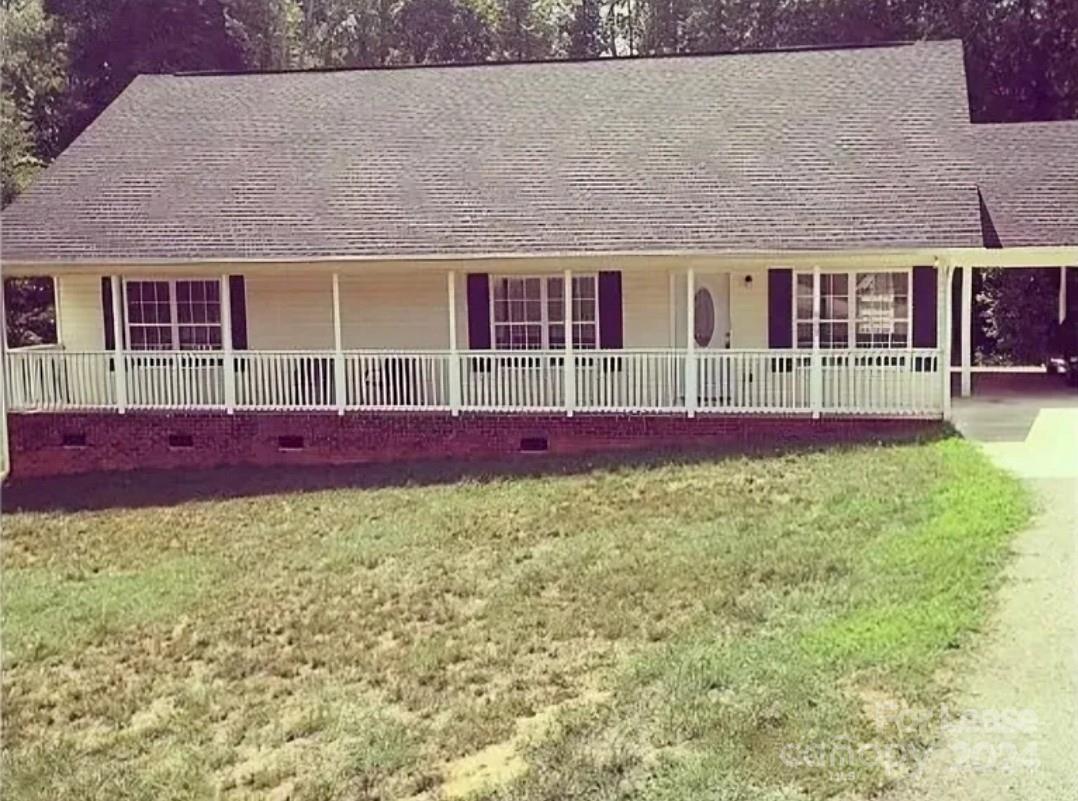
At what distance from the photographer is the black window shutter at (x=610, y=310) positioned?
1706 centimetres

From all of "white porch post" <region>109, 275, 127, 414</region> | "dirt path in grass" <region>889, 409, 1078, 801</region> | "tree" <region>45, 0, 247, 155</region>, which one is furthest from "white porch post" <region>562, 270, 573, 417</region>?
"tree" <region>45, 0, 247, 155</region>

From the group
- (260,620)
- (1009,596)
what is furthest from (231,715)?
(1009,596)

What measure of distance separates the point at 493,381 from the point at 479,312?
1.66 metres

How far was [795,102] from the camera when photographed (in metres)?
19.2

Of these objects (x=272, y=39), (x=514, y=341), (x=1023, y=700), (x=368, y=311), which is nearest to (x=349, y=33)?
(x=272, y=39)

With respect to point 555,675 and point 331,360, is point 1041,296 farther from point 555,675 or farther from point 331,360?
point 555,675

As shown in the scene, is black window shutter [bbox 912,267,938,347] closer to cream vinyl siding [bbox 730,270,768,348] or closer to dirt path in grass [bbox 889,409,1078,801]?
cream vinyl siding [bbox 730,270,768,348]

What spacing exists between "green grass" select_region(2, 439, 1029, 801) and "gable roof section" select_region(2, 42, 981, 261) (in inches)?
163

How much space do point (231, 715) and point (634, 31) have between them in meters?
39.5

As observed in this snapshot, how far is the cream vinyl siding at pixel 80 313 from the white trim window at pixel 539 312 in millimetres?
6118

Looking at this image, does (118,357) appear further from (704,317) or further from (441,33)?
(441,33)

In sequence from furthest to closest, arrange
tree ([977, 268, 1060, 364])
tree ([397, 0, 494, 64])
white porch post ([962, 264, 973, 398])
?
tree ([397, 0, 494, 64]) → tree ([977, 268, 1060, 364]) → white porch post ([962, 264, 973, 398])

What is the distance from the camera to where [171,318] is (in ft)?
59.4

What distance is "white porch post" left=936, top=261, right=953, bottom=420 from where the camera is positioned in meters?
15.0
